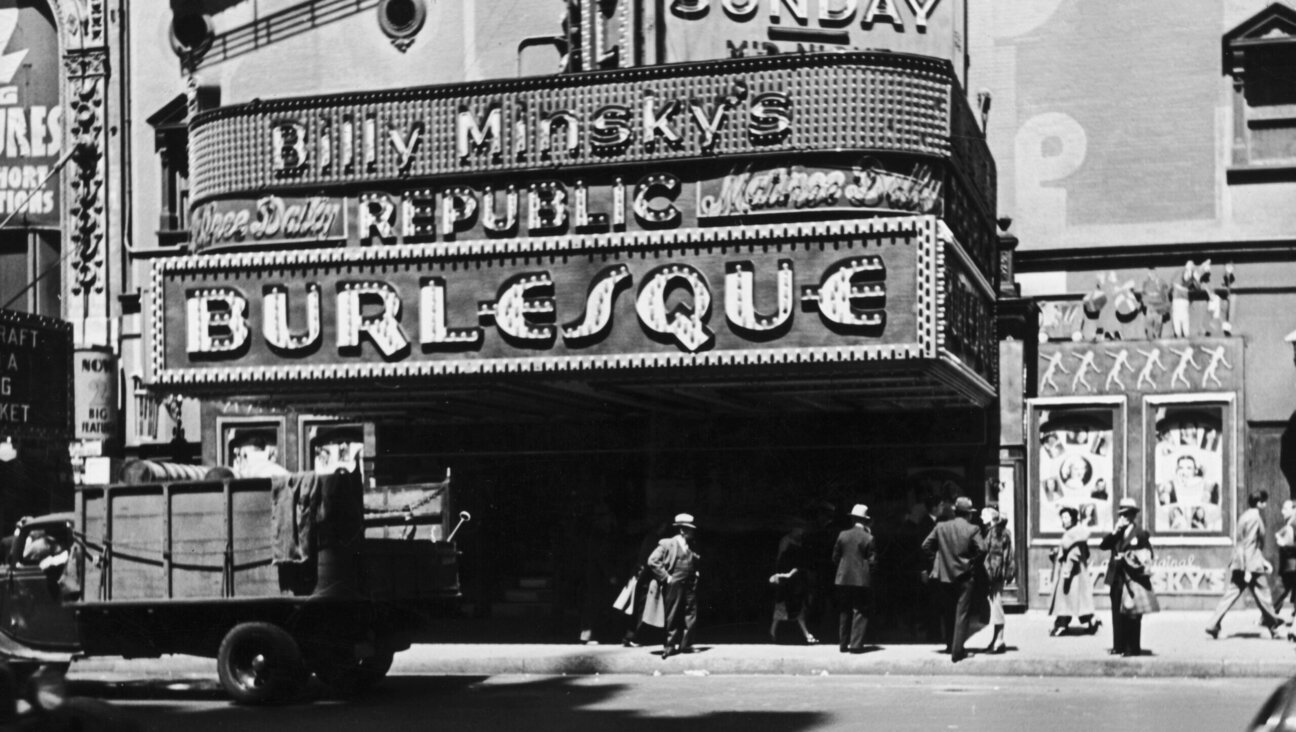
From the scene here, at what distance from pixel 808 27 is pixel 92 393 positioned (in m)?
13.4

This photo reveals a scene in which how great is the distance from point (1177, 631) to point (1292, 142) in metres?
7.31


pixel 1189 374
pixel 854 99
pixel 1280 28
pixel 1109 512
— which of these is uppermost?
pixel 1280 28

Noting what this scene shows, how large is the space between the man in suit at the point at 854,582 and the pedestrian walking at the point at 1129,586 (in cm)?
279

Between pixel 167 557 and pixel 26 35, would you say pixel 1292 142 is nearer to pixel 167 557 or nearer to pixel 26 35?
pixel 167 557

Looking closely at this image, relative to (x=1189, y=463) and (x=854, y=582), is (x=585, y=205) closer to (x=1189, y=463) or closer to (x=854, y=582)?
(x=854, y=582)

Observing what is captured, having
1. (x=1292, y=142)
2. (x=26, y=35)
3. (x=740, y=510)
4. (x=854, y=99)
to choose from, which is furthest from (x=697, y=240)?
(x=26, y=35)

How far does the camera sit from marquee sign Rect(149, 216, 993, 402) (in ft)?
62.5

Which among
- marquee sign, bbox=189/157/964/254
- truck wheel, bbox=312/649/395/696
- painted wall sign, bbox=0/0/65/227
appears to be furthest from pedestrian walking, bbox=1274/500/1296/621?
painted wall sign, bbox=0/0/65/227

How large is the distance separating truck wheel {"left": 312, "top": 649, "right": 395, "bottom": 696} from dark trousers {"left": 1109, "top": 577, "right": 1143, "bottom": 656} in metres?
7.70

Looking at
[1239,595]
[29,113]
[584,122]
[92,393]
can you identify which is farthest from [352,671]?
[29,113]

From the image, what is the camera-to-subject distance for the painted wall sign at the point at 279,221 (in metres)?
21.8

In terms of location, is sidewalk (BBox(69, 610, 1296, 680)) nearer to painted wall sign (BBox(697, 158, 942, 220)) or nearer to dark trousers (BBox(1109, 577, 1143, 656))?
dark trousers (BBox(1109, 577, 1143, 656))

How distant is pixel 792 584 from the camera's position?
21.9m

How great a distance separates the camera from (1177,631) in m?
21.4
